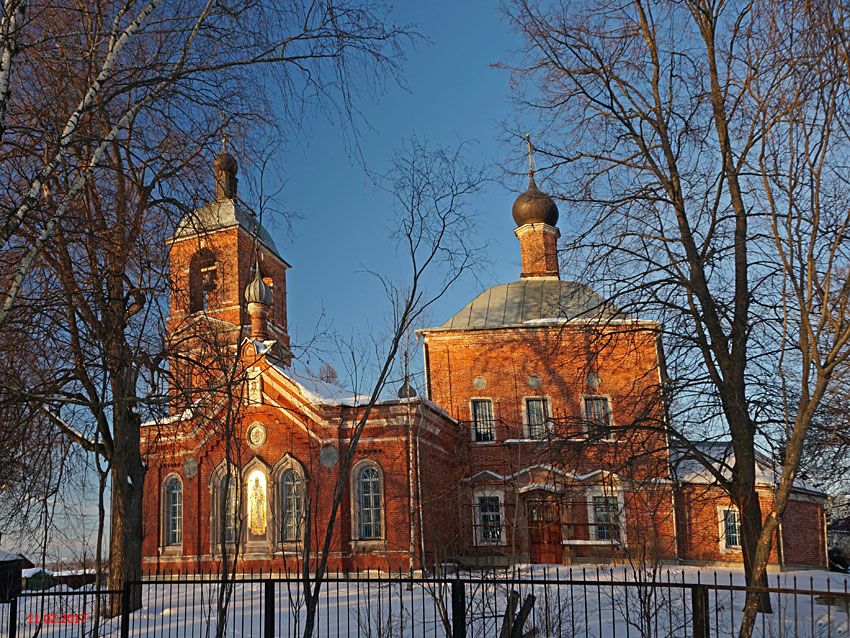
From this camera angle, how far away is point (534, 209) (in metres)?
29.7

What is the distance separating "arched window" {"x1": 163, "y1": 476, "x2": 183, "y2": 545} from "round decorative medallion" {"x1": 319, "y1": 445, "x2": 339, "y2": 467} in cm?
481

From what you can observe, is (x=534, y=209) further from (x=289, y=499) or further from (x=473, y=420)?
(x=289, y=499)

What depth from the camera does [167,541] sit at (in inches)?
903

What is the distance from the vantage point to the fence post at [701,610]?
299 inches

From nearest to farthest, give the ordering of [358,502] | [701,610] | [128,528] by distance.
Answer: [701,610], [128,528], [358,502]

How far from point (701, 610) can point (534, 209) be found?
910 inches

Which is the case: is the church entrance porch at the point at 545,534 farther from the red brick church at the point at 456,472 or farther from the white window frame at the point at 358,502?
the white window frame at the point at 358,502

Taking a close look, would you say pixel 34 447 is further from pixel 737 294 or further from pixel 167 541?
pixel 167 541

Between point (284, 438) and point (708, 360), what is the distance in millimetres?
12895

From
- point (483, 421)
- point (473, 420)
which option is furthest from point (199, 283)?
point (483, 421)

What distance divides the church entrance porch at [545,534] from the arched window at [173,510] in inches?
395

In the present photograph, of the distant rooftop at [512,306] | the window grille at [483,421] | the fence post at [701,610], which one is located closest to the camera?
the fence post at [701,610]

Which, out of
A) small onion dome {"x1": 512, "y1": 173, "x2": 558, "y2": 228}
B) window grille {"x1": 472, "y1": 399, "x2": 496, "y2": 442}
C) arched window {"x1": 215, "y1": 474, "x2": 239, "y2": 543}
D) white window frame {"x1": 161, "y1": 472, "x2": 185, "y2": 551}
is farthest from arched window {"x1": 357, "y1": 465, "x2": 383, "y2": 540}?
small onion dome {"x1": 512, "y1": 173, "x2": 558, "y2": 228}

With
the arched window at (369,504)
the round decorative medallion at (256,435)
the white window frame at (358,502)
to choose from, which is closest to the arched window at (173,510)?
the round decorative medallion at (256,435)
